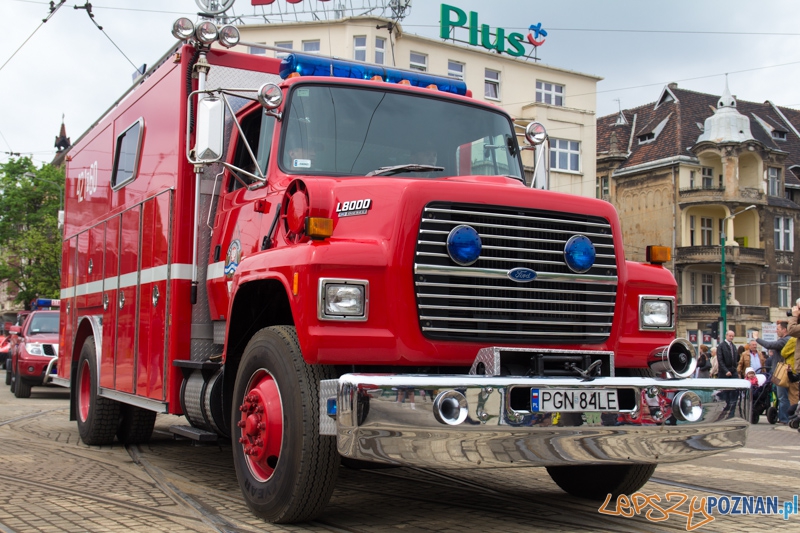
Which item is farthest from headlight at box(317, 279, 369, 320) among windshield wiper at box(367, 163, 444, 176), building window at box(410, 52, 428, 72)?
building window at box(410, 52, 428, 72)

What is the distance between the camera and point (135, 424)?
31.3ft

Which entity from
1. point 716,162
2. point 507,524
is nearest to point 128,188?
point 507,524

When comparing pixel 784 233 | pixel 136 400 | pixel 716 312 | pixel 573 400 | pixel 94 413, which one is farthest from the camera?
pixel 784 233

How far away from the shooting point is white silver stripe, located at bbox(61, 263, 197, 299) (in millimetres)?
7227

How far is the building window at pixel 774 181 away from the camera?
55875 millimetres

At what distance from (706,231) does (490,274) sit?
5282cm

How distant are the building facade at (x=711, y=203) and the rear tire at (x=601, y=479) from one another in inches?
1847

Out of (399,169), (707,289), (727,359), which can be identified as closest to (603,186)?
(707,289)

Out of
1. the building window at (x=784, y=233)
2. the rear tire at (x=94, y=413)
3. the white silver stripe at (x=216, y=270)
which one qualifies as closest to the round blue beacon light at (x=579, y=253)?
the white silver stripe at (x=216, y=270)

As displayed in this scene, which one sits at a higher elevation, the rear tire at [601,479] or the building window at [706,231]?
the building window at [706,231]

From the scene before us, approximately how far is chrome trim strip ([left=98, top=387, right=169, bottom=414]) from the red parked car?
9033mm

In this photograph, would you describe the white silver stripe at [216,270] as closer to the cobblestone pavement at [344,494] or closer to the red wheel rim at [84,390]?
the cobblestone pavement at [344,494]

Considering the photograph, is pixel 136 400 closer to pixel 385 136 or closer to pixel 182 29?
pixel 182 29

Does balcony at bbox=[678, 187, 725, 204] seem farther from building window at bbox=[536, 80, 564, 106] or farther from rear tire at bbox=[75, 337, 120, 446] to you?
rear tire at bbox=[75, 337, 120, 446]
